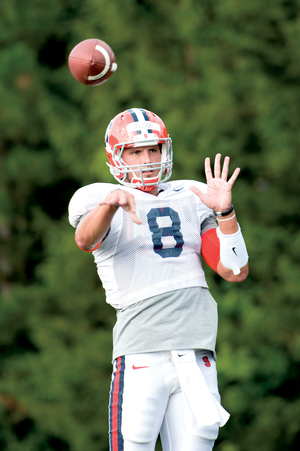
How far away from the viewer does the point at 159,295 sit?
2814 millimetres

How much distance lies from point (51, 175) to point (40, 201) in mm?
657

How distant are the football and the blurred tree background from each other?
4172mm

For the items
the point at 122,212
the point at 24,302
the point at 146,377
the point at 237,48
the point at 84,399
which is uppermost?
the point at 237,48

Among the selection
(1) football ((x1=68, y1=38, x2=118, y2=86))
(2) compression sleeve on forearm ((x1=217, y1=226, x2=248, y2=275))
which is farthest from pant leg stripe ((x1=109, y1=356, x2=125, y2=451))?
(1) football ((x1=68, y1=38, x2=118, y2=86))

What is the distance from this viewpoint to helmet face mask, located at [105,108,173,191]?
296 centimetres

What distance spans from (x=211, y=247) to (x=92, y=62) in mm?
1200

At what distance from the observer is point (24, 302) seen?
952cm

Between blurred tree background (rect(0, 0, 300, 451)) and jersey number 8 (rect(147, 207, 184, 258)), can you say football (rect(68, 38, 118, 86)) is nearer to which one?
jersey number 8 (rect(147, 207, 184, 258))

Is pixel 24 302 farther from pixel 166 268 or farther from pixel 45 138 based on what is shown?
pixel 166 268

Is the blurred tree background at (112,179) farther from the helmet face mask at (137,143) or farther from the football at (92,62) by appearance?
the helmet face mask at (137,143)

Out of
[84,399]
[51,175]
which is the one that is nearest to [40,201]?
[51,175]

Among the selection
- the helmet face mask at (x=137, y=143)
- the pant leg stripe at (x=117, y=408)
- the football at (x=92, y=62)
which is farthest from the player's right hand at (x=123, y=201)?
the football at (x=92, y=62)

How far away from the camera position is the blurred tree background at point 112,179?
7609mm

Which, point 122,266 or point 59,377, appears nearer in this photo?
point 122,266
